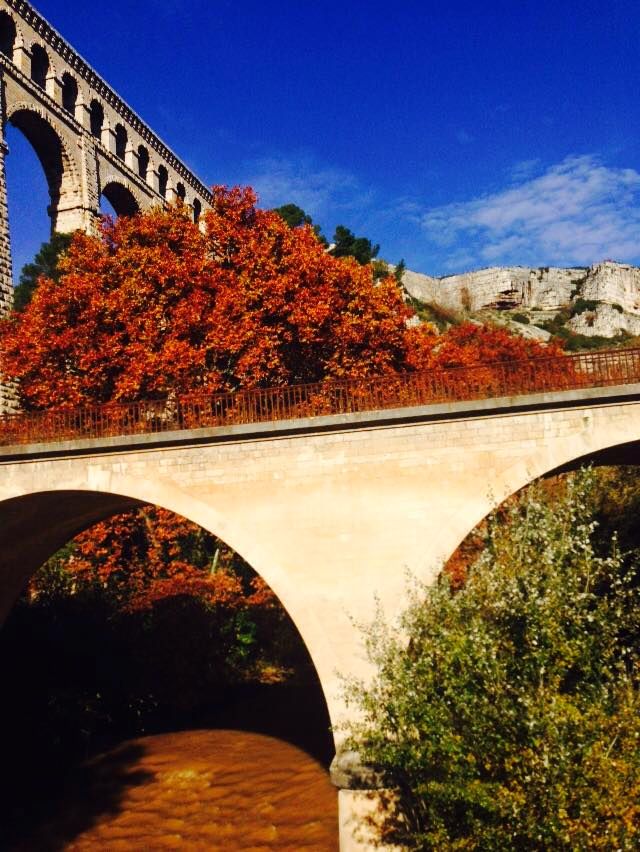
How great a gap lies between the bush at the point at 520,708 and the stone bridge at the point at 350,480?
6.18 ft

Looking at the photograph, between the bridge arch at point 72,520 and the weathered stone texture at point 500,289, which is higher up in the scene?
the weathered stone texture at point 500,289

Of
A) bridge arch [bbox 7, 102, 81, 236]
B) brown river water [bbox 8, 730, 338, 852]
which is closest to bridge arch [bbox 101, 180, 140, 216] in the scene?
bridge arch [bbox 7, 102, 81, 236]

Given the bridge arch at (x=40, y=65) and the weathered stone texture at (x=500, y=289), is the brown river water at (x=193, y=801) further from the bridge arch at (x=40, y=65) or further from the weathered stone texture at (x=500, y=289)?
the weathered stone texture at (x=500, y=289)

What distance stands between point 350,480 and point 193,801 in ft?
26.9

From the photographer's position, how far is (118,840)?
1301 cm

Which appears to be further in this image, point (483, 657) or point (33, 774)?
point (33, 774)

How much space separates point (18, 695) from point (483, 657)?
13.1m

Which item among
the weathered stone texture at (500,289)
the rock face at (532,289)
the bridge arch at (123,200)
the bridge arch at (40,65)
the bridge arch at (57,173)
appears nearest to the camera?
the bridge arch at (40,65)

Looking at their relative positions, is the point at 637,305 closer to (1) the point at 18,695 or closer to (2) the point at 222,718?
(2) the point at 222,718

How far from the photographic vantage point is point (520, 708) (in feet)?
23.2

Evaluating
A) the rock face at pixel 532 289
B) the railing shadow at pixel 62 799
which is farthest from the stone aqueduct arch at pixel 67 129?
the rock face at pixel 532 289

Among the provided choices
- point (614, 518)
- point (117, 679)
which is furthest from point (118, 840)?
point (614, 518)

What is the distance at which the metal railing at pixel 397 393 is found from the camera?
10.8 metres

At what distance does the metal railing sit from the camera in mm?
10758
